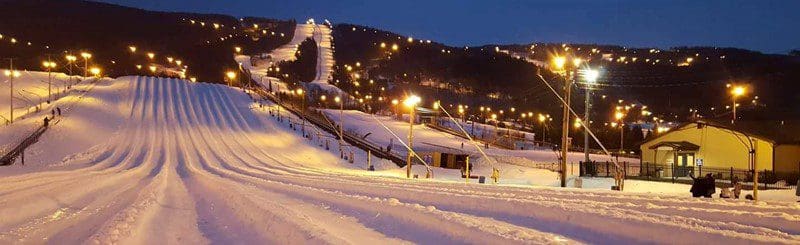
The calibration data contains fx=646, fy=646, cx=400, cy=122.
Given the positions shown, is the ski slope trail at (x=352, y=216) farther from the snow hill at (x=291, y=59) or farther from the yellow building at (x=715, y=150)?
the snow hill at (x=291, y=59)

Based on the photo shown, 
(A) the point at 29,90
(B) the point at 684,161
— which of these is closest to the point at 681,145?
(B) the point at 684,161

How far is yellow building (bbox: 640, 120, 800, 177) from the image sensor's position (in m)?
33.4

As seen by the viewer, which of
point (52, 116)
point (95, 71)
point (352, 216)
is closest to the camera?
point (352, 216)

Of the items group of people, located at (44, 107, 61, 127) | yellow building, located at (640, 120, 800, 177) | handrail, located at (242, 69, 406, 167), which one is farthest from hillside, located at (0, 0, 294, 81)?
yellow building, located at (640, 120, 800, 177)

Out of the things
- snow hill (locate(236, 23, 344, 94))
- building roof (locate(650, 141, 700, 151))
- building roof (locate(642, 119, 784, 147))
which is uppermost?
snow hill (locate(236, 23, 344, 94))

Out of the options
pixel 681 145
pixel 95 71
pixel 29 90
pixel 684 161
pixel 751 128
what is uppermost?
pixel 95 71

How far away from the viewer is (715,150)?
37.0 m

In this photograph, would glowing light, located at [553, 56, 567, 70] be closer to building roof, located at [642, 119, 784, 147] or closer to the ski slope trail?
building roof, located at [642, 119, 784, 147]

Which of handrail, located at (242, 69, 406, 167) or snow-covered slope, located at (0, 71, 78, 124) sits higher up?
snow-covered slope, located at (0, 71, 78, 124)

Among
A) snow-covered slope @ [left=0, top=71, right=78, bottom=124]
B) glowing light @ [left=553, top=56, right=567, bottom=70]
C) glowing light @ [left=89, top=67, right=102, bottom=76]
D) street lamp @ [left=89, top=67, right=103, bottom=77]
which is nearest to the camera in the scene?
glowing light @ [left=553, top=56, right=567, bottom=70]

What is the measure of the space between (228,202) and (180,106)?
61.8m

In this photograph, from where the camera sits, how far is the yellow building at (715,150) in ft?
110

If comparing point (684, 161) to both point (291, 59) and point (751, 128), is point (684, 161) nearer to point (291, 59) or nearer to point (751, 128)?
point (751, 128)

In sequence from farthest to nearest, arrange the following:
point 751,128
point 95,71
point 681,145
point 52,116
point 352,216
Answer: point 95,71 < point 52,116 < point 681,145 < point 751,128 < point 352,216
